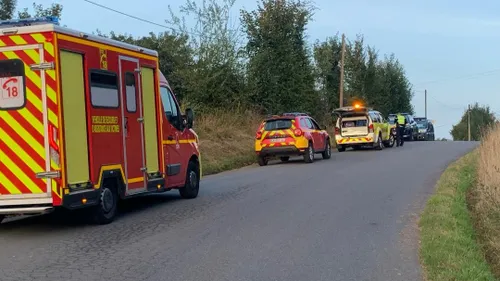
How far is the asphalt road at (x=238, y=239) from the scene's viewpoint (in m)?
6.61

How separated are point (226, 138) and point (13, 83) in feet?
56.7

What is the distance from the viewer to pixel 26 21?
8.88m

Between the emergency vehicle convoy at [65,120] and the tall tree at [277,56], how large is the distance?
19344 mm

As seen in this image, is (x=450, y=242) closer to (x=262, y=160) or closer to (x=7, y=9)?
(x=262, y=160)

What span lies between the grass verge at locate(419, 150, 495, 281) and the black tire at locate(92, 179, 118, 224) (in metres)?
4.79

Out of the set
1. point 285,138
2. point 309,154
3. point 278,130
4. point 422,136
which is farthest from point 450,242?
point 422,136

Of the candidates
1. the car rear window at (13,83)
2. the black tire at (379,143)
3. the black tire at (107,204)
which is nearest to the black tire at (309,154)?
the black tire at (379,143)

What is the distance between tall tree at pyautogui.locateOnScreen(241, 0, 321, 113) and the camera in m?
29.4

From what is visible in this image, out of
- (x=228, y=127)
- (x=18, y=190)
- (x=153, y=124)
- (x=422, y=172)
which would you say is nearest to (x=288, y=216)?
(x=153, y=124)

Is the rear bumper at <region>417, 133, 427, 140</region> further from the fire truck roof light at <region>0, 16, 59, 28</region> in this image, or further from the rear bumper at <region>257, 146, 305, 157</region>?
the fire truck roof light at <region>0, 16, 59, 28</region>

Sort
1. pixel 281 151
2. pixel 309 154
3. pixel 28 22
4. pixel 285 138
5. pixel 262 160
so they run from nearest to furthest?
1. pixel 28 22
2. pixel 285 138
3. pixel 281 151
4. pixel 309 154
5. pixel 262 160

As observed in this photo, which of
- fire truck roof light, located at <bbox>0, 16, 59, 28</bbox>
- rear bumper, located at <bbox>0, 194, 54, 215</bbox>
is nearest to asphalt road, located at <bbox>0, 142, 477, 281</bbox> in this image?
rear bumper, located at <bbox>0, 194, 54, 215</bbox>

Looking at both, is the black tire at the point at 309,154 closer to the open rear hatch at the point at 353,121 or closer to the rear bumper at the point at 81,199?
the open rear hatch at the point at 353,121

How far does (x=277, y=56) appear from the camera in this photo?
2972 centimetres
